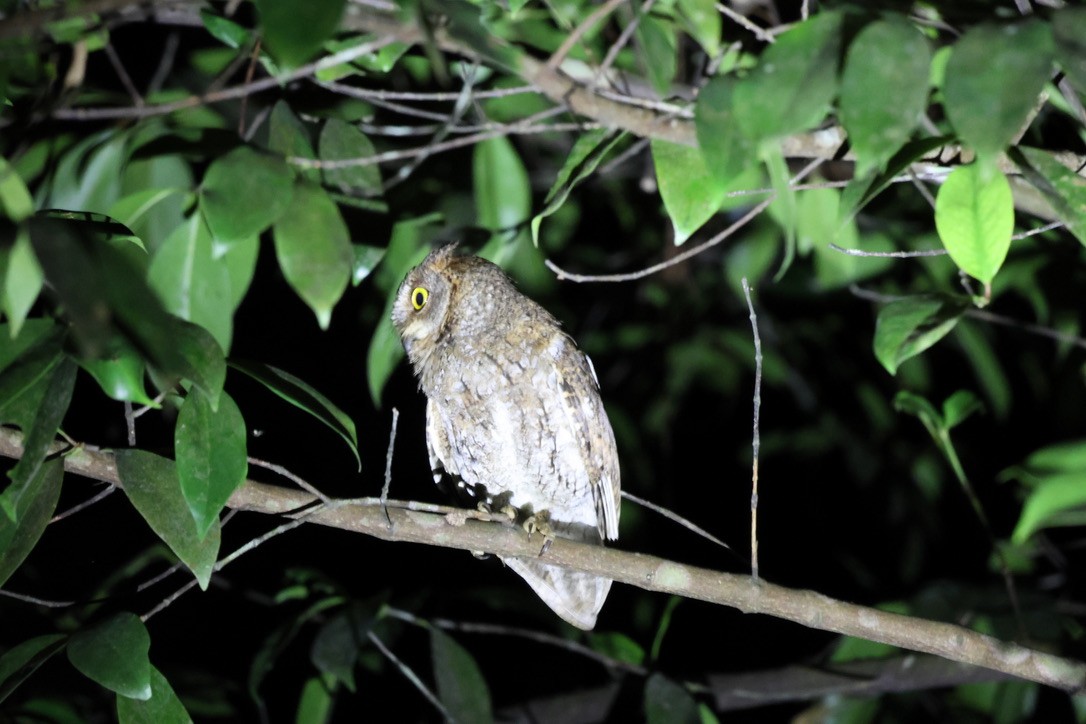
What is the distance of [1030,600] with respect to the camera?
126 inches

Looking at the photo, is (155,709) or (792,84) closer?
(792,84)

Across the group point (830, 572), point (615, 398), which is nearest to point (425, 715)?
point (615, 398)

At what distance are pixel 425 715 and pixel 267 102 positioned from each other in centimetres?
262

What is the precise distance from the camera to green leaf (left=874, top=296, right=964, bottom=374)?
1.76 m

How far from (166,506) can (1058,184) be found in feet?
5.29

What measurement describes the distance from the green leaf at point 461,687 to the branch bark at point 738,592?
102cm

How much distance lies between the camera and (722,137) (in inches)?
49.9

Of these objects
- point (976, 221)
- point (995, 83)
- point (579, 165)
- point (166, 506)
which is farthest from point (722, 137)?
point (166, 506)

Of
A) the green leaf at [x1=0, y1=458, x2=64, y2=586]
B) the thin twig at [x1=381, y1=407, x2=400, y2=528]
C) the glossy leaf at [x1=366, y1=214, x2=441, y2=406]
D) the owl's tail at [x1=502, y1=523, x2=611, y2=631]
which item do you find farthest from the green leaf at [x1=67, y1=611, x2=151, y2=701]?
the owl's tail at [x1=502, y1=523, x2=611, y2=631]

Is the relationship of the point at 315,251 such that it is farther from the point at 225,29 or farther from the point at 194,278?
the point at 225,29

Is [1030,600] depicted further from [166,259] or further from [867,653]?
[166,259]

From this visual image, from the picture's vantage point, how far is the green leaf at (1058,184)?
4.63ft

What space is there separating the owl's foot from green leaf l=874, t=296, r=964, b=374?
0.76 m

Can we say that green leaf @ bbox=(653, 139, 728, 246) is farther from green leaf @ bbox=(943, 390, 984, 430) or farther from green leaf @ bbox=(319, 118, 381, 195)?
green leaf @ bbox=(943, 390, 984, 430)
